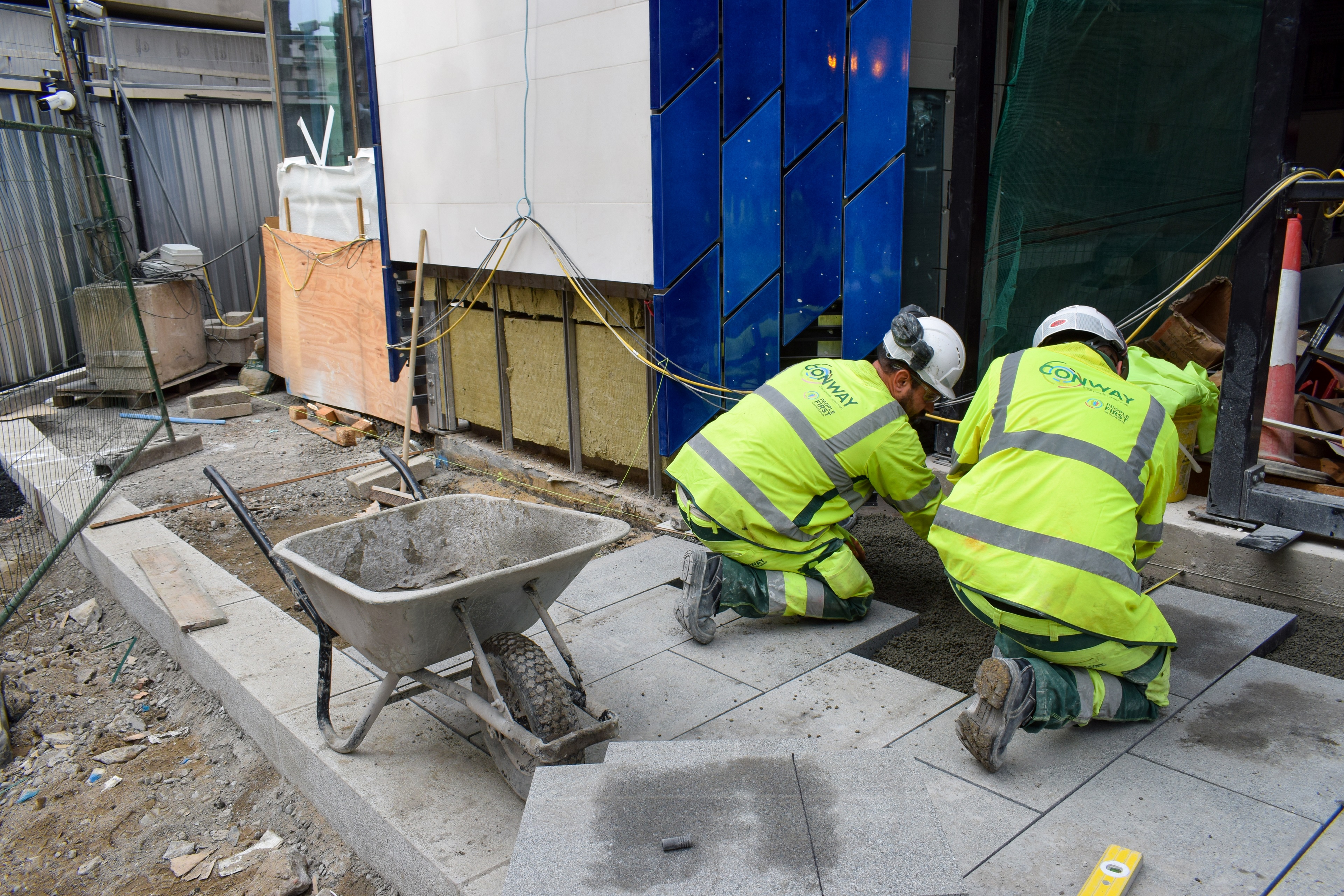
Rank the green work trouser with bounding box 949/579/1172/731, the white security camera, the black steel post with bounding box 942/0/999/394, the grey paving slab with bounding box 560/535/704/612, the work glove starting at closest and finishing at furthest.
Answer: the green work trouser with bounding box 949/579/1172/731
the work glove
the grey paving slab with bounding box 560/535/704/612
the black steel post with bounding box 942/0/999/394
the white security camera

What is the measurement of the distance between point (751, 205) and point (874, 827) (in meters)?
3.93

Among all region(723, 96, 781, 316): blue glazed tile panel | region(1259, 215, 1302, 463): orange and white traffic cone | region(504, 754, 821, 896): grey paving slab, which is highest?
region(723, 96, 781, 316): blue glazed tile panel

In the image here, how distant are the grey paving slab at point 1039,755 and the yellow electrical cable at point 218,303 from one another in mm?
10126

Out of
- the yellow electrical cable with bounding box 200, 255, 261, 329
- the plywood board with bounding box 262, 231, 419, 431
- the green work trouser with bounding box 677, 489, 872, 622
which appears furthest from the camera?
the yellow electrical cable with bounding box 200, 255, 261, 329

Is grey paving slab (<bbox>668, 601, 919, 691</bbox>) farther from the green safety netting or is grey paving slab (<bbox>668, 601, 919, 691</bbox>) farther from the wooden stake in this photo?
the wooden stake

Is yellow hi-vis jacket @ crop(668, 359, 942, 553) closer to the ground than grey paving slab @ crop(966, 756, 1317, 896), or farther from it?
farther from it

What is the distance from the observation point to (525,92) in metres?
6.08

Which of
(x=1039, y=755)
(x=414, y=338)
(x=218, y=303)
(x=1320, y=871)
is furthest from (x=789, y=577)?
(x=218, y=303)

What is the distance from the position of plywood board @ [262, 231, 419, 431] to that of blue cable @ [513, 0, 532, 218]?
225 cm

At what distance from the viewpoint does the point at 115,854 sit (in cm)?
325

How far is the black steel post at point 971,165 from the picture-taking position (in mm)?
4820

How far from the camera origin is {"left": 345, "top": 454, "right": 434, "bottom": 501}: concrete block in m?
6.89

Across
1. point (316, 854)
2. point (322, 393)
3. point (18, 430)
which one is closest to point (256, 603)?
point (316, 854)

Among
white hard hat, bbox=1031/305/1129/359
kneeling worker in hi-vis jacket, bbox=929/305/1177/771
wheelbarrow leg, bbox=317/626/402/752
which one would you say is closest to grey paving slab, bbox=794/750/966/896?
kneeling worker in hi-vis jacket, bbox=929/305/1177/771
